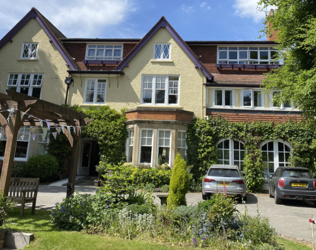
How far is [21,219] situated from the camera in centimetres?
650

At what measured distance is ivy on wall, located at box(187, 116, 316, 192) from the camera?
46.4ft

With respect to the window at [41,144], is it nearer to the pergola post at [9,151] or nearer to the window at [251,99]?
the pergola post at [9,151]

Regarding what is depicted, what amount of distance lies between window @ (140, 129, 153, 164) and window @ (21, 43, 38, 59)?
1043cm

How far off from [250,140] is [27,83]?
52.4 ft

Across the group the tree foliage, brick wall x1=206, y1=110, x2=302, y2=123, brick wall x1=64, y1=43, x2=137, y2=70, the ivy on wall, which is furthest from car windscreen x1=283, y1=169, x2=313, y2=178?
brick wall x1=64, y1=43, x2=137, y2=70

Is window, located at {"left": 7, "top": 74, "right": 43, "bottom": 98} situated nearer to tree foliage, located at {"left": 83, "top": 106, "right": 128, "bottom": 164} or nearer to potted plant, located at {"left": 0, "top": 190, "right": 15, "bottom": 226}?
tree foliage, located at {"left": 83, "top": 106, "right": 128, "bottom": 164}

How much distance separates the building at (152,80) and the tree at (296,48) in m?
4.30

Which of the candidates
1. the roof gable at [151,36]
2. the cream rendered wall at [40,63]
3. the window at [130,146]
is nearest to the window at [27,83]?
the cream rendered wall at [40,63]

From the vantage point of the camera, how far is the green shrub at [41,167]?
14336 mm

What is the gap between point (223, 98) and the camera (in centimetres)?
1617

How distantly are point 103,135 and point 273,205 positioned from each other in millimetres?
10135

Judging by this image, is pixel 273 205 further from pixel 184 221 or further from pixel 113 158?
pixel 113 158

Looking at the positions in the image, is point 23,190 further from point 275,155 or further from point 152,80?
point 275,155

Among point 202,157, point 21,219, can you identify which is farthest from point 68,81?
point 21,219
